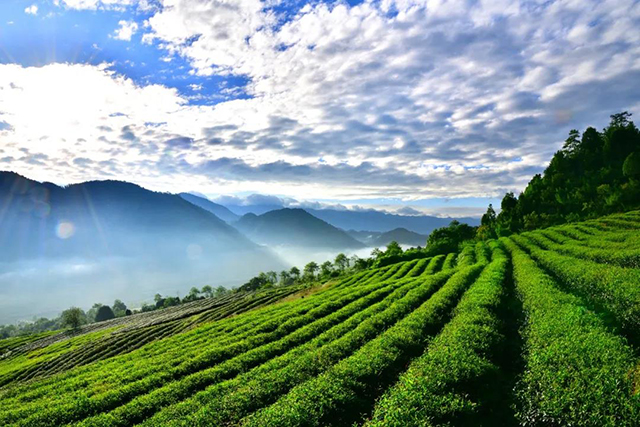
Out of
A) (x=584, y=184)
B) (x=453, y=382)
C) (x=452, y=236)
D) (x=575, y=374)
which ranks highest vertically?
(x=584, y=184)

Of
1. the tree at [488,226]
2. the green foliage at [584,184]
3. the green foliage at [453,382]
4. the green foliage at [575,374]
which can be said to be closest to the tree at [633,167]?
the green foliage at [584,184]

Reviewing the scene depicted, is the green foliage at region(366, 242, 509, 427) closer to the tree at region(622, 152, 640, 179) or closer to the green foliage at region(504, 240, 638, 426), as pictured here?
the green foliage at region(504, 240, 638, 426)

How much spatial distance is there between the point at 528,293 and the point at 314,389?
86.4ft

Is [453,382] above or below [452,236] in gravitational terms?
below

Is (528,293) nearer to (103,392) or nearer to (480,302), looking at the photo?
(480,302)

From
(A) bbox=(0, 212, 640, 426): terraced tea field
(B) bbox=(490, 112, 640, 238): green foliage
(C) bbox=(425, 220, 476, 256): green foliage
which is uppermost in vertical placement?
(B) bbox=(490, 112, 640, 238): green foliage

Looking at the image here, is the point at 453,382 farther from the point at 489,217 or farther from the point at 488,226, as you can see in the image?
the point at 489,217

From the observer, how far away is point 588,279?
3256cm

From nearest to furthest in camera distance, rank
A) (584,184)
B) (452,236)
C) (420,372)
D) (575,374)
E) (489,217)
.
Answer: (575,374) < (420,372) < (584,184) < (452,236) < (489,217)

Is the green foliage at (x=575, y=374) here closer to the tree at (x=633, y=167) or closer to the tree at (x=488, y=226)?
the tree at (x=633, y=167)

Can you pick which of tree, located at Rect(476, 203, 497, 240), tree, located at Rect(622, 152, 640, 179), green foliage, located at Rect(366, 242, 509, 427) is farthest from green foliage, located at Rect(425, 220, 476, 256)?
green foliage, located at Rect(366, 242, 509, 427)

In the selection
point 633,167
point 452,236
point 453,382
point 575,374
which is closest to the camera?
point 575,374

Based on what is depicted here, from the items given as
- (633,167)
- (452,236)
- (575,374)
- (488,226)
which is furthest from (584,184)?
(575,374)

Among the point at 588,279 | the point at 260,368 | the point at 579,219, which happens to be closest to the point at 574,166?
the point at 579,219
